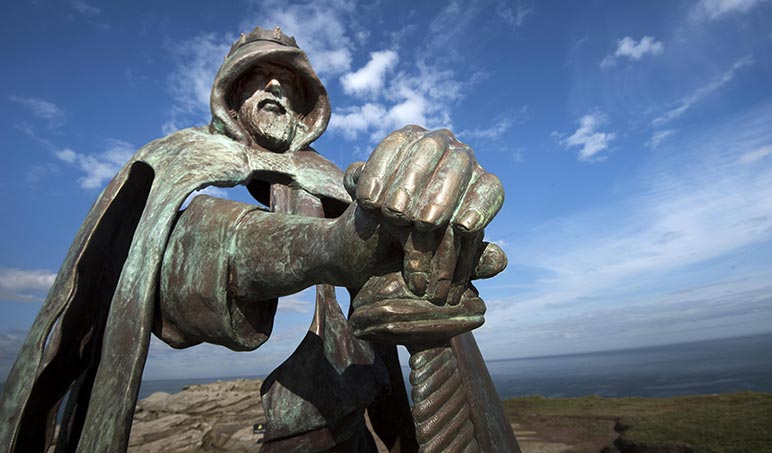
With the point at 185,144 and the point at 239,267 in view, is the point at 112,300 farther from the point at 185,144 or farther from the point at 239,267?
the point at 185,144

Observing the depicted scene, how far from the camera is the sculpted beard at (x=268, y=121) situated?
1916 mm

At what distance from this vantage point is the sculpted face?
6.30ft

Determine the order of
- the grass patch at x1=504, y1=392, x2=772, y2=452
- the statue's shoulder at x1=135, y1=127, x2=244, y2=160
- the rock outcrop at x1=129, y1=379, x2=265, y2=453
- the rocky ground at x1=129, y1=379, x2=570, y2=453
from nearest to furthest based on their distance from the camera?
the statue's shoulder at x1=135, y1=127, x2=244, y2=160 < the grass patch at x1=504, y1=392, x2=772, y2=452 < the rocky ground at x1=129, y1=379, x2=570, y2=453 < the rock outcrop at x1=129, y1=379, x2=265, y2=453

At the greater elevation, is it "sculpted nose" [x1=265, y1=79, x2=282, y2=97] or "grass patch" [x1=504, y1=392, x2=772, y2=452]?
"sculpted nose" [x1=265, y1=79, x2=282, y2=97]

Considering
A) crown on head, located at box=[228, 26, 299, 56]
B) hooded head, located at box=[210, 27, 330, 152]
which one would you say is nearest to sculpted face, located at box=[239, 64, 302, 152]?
hooded head, located at box=[210, 27, 330, 152]

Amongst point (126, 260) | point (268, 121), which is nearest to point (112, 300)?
point (126, 260)

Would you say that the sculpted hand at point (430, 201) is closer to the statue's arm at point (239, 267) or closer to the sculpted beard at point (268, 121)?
the statue's arm at point (239, 267)

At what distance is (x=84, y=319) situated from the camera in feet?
5.08

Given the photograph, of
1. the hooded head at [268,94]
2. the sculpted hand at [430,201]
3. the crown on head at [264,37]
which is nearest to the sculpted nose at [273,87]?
the hooded head at [268,94]

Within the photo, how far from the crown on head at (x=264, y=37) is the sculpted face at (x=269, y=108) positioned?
0.13 metres

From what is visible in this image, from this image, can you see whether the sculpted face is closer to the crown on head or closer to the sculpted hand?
the crown on head

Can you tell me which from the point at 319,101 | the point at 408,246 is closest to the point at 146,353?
the point at 408,246

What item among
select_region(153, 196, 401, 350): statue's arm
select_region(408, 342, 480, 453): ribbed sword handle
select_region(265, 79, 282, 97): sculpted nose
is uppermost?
select_region(265, 79, 282, 97): sculpted nose

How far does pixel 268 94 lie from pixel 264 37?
0.29m
